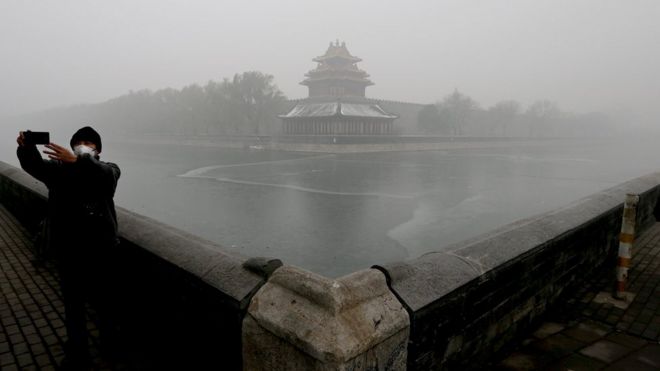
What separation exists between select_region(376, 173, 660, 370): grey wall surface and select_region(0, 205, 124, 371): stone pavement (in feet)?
6.88

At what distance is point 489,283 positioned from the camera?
243cm

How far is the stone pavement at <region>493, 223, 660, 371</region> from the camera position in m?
2.62

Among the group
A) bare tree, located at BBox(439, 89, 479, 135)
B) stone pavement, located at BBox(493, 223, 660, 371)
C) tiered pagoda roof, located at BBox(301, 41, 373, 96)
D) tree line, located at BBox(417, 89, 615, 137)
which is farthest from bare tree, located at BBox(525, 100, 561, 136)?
stone pavement, located at BBox(493, 223, 660, 371)

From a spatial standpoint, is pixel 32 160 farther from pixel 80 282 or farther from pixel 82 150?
pixel 80 282

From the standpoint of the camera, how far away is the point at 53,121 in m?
127

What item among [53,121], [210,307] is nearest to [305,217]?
[210,307]

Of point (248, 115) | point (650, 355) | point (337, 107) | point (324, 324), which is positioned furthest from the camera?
point (248, 115)

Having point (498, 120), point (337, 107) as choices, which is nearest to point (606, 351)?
point (337, 107)

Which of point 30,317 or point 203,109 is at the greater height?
point 203,109

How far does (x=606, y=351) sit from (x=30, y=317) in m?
4.62

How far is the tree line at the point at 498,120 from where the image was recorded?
6197 cm

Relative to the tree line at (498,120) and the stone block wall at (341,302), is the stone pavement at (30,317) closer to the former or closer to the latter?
the stone block wall at (341,302)

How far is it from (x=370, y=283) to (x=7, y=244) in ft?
20.3

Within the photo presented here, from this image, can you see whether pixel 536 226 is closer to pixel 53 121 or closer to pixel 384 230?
pixel 384 230
